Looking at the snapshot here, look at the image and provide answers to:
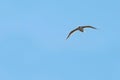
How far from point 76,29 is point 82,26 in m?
3.65

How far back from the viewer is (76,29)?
306 feet

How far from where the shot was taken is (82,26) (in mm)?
90000
